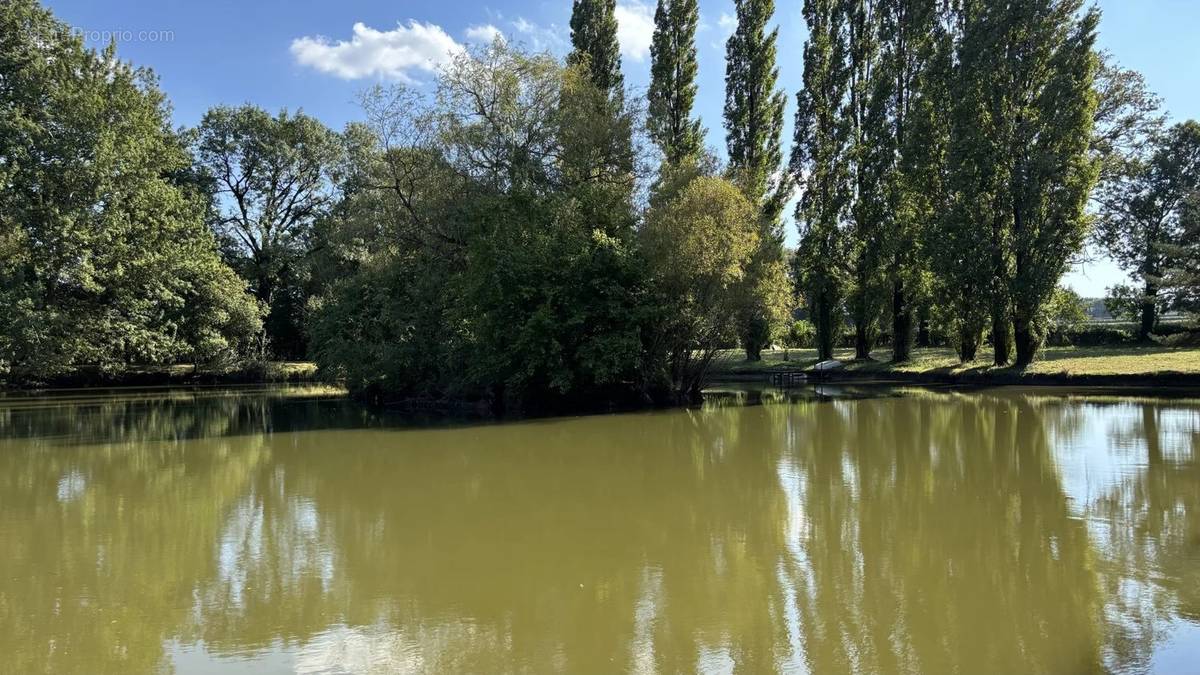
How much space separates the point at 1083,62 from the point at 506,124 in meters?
18.8

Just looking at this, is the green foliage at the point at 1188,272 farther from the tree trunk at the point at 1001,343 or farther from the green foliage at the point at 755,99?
the green foliage at the point at 755,99

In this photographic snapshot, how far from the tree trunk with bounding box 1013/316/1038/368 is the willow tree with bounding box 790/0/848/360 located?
8.17 meters

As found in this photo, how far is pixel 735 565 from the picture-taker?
6.37 m

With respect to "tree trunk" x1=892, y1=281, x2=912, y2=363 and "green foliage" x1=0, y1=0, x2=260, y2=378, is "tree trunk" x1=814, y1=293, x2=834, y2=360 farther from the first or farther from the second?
"green foliage" x1=0, y1=0, x2=260, y2=378

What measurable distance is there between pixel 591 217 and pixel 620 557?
16.5m

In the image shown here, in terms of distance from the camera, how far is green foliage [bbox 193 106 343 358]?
43.7 metres

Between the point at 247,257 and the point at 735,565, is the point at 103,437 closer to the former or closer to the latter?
the point at 735,565

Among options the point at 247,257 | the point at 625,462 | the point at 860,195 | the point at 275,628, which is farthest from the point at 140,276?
the point at 860,195

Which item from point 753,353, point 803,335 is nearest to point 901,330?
point 753,353

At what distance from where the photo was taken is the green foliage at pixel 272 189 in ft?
143

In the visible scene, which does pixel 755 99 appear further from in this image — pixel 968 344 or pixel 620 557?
pixel 620 557

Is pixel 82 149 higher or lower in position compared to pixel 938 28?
lower

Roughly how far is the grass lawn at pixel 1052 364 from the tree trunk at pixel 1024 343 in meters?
0.37

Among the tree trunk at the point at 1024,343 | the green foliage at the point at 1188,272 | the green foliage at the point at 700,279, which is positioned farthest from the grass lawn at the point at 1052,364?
the green foliage at the point at 700,279
